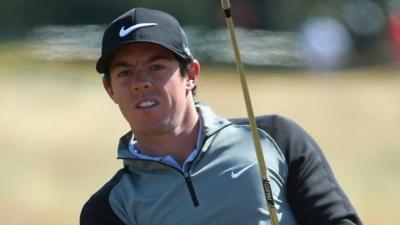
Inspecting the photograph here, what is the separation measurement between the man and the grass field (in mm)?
6540

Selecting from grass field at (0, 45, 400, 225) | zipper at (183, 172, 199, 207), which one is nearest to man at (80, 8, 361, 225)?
zipper at (183, 172, 199, 207)

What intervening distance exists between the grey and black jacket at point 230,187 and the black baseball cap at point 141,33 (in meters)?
0.30

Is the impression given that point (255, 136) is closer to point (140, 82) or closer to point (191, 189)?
point (191, 189)

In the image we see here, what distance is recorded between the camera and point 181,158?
4.59m

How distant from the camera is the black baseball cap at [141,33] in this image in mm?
4484

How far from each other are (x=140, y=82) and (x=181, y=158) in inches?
12.0

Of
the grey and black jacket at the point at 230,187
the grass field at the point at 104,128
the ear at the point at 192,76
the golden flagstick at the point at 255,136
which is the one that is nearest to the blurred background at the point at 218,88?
the grass field at the point at 104,128

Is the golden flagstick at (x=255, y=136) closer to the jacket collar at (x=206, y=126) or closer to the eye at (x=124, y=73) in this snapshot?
the jacket collar at (x=206, y=126)

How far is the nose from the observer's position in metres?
4.48

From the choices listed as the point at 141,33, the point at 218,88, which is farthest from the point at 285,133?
the point at 218,88

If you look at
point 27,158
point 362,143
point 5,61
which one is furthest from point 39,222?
point 5,61

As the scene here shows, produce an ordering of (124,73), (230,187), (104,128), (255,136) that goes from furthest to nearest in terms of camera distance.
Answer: (104,128), (124,73), (230,187), (255,136)

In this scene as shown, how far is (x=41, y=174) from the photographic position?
1312cm

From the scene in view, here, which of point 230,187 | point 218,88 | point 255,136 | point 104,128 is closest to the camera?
point 255,136
